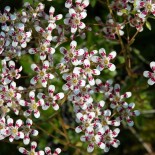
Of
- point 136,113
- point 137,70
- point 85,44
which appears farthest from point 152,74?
point 137,70

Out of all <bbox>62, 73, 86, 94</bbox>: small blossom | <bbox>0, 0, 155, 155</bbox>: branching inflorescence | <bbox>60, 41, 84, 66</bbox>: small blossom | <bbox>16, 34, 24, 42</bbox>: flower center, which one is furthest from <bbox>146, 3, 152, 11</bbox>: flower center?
<bbox>16, 34, 24, 42</bbox>: flower center

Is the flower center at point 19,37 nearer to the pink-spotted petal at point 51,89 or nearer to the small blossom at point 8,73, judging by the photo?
the small blossom at point 8,73

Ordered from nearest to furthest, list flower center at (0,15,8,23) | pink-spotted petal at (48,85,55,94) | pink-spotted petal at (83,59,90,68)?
pink-spotted petal at (83,59,90,68) < pink-spotted petal at (48,85,55,94) < flower center at (0,15,8,23)

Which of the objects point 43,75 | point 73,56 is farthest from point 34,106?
point 73,56

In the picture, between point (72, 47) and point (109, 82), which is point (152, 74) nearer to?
point (109, 82)

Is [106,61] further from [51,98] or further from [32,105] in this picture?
[32,105]

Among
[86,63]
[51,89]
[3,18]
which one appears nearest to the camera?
[86,63]

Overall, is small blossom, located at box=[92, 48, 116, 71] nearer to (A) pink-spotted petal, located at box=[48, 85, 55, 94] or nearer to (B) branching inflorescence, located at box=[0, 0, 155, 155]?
(B) branching inflorescence, located at box=[0, 0, 155, 155]

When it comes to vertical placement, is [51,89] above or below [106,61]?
below

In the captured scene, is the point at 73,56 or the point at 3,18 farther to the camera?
the point at 3,18

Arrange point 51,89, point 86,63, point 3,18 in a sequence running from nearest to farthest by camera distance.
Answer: point 86,63, point 51,89, point 3,18


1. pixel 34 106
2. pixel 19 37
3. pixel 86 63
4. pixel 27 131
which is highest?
pixel 19 37
